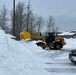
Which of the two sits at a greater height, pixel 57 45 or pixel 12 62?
pixel 12 62

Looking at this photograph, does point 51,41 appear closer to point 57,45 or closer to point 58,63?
point 57,45

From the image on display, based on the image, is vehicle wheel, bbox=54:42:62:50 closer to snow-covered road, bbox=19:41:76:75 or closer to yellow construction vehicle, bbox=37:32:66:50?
yellow construction vehicle, bbox=37:32:66:50

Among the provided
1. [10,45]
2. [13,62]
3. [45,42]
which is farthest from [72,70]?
[45,42]

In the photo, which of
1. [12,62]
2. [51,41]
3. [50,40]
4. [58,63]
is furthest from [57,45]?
[12,62]

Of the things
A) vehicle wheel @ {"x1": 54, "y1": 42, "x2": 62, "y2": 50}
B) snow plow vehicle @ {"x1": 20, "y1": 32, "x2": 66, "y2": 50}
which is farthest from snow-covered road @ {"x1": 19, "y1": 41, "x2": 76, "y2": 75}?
vehicle wheel @ {"x1": 54, "y1": 42, "x2": 62, "y2": 50}

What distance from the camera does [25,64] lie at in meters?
10.6

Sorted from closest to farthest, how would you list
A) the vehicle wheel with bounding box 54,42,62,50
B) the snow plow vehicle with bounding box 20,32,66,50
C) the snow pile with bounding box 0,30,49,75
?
the snow pile with bounding box 0,30,49,75
the snow plow vehicle with bounding box 20,32,66,50
the vehicle wheel with bounding box 54,42,62,50

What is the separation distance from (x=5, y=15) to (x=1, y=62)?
50.6 metres

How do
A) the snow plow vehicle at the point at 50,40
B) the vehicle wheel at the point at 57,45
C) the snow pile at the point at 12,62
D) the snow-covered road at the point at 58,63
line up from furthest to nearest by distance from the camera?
the vehicle wheel at the point at 57,45
the snow plow vehicle at the point at 50,40
the snow-covered road at the point at 58,63
the snow pile at the point at 12,62

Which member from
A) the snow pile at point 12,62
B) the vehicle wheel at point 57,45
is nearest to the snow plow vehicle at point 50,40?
the vehicle wheel at point 57,45

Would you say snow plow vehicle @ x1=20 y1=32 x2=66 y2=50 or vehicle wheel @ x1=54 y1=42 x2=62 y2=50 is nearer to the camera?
snow plow vehicle @ x1=20 y1=32 x2=66 y2=50

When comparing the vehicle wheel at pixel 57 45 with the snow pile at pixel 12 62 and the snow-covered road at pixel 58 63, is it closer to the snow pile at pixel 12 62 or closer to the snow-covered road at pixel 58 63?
the snow-covered road at pixel 58 63

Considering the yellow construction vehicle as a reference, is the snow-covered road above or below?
above

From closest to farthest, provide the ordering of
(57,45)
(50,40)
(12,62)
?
(12,62) < (50,40) < (57,45)
